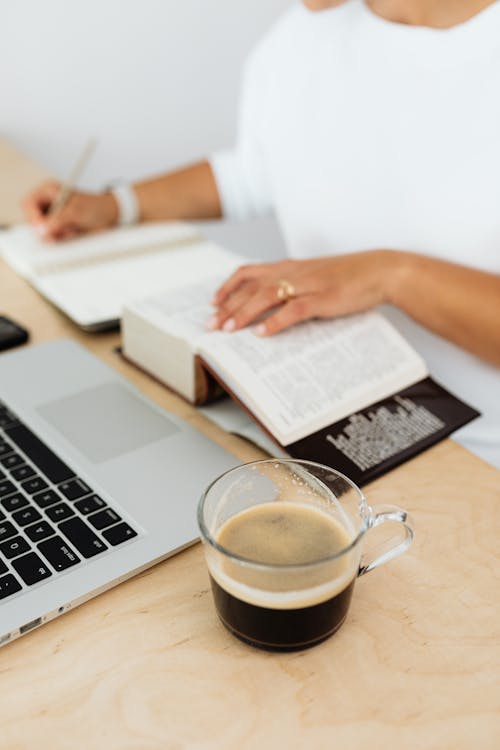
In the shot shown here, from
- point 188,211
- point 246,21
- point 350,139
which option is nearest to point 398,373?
point 350,139

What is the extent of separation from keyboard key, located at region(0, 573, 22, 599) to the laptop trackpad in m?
0.16

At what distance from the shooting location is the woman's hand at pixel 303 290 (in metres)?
0.73

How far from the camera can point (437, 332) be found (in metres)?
0.82

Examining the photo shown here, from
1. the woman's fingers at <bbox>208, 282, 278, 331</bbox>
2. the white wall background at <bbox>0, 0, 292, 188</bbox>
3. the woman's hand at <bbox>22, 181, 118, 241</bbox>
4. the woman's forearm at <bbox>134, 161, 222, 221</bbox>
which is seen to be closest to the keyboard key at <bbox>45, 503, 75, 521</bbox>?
the woman's fingers at <bbox>208, 282, 278, 331</bbox>

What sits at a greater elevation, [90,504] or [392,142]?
[392,142]

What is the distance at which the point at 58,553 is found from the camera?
0.52m

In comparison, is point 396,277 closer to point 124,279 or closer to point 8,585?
point 124,279

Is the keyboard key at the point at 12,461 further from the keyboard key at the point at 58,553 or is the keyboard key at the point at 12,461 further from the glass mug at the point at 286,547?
the glass mug at the point at 286,547

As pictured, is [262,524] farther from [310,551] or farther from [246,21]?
[246,21]

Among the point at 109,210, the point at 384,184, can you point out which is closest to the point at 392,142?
the point at 384,184

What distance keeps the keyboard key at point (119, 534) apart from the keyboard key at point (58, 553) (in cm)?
3

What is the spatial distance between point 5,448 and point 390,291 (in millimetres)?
434

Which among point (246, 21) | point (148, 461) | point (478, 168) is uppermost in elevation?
point (246, 21)

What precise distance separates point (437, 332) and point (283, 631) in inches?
18.4
